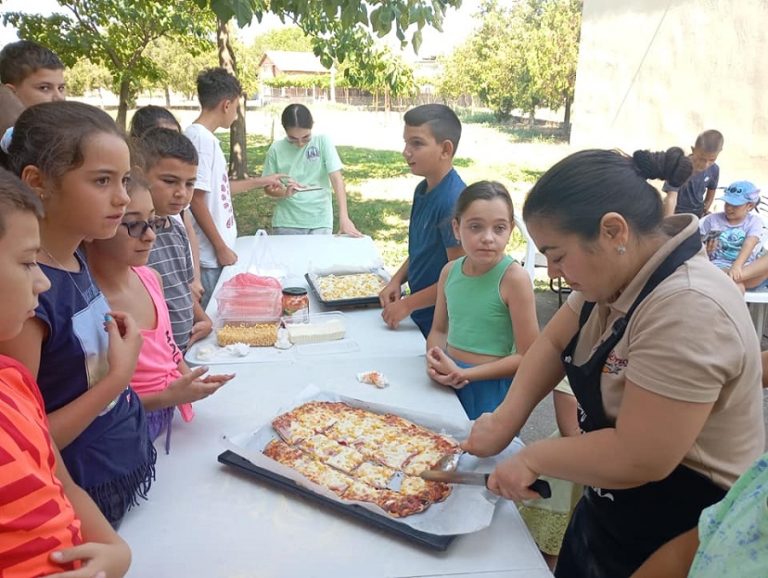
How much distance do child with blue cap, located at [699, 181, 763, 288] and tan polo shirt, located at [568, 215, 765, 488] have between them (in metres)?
3.98

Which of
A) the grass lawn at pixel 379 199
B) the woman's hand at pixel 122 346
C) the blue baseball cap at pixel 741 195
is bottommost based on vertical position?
the grass lawn at pixel 379 199

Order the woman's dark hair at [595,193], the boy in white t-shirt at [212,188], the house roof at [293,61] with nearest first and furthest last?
the woman's dark hair at [595,193] → the boy in white t-shirt at [212,188] → the house roof at [293,61]

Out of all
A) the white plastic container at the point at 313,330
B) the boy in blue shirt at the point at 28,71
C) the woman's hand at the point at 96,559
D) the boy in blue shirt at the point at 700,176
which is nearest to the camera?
the woman's hand at the point at 96,559

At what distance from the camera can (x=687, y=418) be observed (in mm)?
1027

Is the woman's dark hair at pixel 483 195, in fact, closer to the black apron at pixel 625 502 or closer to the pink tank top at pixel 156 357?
the black apron at pixel 625 502

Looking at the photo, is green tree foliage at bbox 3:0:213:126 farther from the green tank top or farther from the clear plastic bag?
the green tank top

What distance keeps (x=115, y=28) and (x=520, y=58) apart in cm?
1857

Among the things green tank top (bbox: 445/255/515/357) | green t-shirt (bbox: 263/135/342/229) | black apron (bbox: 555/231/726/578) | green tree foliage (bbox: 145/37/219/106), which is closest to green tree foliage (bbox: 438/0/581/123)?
green tree foliage (bbox: 145/37/219/106)

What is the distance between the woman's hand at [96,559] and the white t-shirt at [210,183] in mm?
2383

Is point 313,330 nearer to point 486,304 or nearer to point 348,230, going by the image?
point 486,304

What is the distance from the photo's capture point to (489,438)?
4.90ft

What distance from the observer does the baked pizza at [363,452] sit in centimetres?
139

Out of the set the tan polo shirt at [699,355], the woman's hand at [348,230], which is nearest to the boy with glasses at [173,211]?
the tan polo shirt at [699,355]

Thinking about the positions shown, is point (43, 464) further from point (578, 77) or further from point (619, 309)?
point (578, 77)
